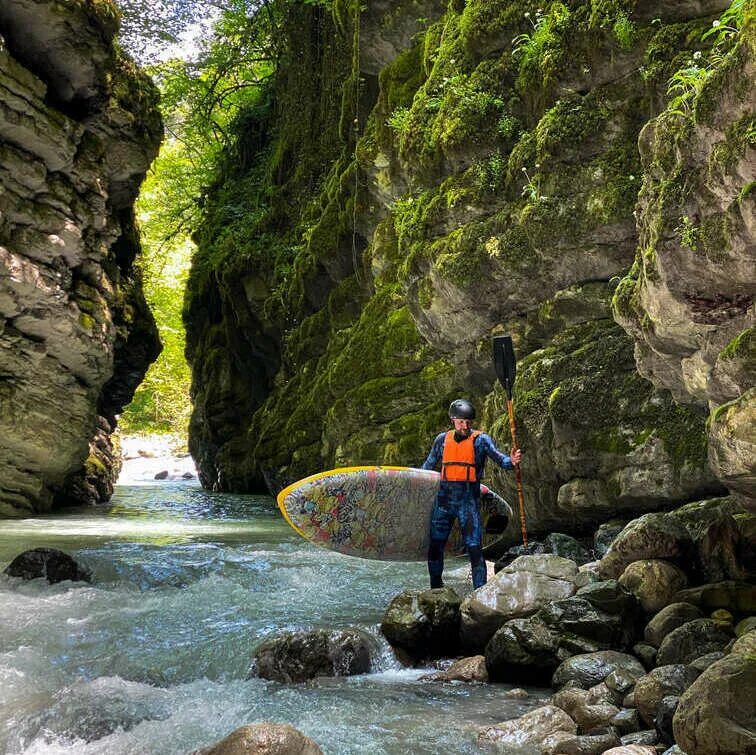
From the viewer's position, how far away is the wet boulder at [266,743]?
11.1 feet

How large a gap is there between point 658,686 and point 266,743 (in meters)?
2.25

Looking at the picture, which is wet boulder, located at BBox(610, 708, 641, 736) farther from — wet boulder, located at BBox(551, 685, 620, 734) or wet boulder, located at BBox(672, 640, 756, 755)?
wet boulder, located at BBox(672, 640, 756, 755)

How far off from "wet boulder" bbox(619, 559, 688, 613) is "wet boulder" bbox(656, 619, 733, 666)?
78 centimetres

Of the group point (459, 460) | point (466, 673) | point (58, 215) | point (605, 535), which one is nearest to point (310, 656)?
point (466, 673)

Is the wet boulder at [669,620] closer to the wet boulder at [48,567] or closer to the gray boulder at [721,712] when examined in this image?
the gray boulder at [721,712]

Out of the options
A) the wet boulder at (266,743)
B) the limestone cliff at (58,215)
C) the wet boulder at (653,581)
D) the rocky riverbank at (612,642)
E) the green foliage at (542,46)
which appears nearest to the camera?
the wet boulder at (266,743)

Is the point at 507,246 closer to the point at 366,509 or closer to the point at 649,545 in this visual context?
the point at 366,509

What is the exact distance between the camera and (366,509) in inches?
282

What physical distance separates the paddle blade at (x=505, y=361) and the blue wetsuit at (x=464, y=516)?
1.34m

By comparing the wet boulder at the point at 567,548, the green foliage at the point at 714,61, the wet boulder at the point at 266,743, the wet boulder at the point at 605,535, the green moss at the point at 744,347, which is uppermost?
the green foliage at the point at 714,61

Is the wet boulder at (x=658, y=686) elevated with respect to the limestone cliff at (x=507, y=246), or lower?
lower

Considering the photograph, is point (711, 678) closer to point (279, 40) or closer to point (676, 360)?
point (676, 360)

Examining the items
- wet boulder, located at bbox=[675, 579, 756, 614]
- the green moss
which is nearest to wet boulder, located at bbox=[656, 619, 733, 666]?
wet boulder, located at bbox=[675, 579, 756, 614]

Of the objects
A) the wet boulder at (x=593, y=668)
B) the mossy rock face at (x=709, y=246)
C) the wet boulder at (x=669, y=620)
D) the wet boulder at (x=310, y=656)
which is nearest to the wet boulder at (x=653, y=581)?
the wet boulder at (x=669, y=620)
